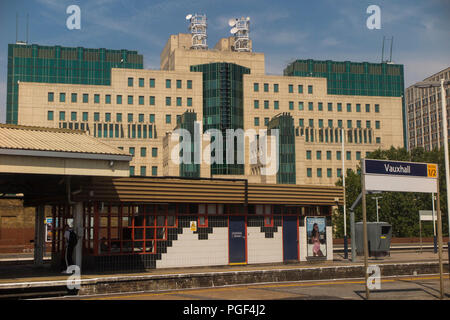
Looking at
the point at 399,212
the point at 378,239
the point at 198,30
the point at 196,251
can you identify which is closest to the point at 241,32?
the point at 198,30

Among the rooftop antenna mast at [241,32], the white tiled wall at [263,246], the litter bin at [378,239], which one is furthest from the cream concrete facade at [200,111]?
the white tiled wall at [263,246]

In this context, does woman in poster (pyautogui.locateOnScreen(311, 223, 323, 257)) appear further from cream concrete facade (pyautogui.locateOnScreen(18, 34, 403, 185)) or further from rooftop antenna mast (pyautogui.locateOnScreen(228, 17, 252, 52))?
rooftop antenna mast (pyautogui.locateOnScreen(228, 17, 252, 52))

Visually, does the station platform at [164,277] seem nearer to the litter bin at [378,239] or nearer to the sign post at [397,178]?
the sign post at [397,178]

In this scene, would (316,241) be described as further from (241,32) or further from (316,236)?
(241,32)

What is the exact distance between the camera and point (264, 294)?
17453 mm

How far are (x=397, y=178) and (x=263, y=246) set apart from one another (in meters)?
8.85

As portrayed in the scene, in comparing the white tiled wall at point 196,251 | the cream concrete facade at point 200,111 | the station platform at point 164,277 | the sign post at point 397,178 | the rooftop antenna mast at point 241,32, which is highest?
the rooftop antenna mast at point 241,32

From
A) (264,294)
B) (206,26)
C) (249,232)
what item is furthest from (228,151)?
(264,294)

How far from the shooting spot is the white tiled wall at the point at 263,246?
80.3 ft

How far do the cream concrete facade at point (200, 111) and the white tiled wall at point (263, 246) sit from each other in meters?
70.5

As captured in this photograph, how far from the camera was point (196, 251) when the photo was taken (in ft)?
76.2

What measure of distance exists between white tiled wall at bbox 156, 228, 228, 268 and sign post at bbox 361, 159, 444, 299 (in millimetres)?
8364

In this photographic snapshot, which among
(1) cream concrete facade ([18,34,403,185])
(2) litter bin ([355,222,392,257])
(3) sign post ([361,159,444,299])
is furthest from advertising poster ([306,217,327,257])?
(1) cream concrete facade ([18,34,403,185])
